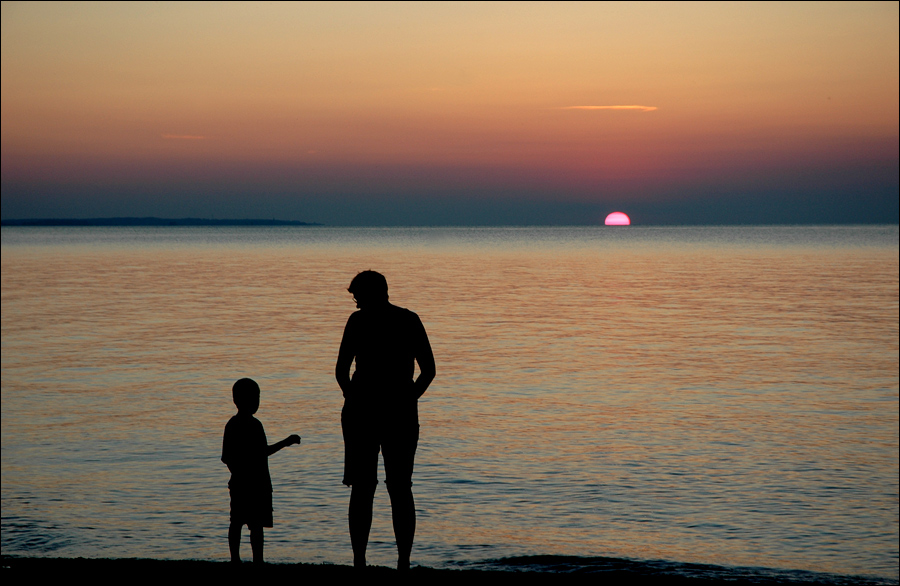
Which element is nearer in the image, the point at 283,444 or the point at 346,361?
the point at 346,361

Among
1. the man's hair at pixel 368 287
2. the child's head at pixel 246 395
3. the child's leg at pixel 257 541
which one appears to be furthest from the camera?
the child's leg at pixel 257 541

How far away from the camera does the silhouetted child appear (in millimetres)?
7145

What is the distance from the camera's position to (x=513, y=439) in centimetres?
1739

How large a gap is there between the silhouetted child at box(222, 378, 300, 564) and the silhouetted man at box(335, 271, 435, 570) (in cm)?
51

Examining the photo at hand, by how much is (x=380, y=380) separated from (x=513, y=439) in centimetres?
1082

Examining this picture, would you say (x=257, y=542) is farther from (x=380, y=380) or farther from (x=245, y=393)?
(x=380, y=380)

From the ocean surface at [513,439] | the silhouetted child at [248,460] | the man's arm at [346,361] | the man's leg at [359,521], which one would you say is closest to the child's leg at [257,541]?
the silhouetted child at [248,460]

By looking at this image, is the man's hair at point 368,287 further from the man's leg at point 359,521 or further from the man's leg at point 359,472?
the man's leg at point 359,521

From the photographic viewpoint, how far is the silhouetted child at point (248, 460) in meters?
7.14

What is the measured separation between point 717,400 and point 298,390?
975cm

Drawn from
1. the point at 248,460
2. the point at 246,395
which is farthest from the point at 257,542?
the point at 246,395

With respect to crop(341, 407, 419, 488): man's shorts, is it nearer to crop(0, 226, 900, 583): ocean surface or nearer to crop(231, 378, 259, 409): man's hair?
crop(231, 378, 259, 409): man's hair

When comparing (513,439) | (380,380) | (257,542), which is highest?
(380,380)

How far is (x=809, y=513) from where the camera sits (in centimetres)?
1322
